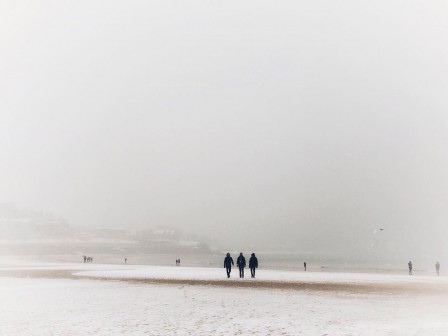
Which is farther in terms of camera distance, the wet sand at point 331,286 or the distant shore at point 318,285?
the distant shore at point 318,285

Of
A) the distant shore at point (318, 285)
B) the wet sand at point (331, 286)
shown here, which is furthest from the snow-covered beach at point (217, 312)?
the distant shore at point (318, 285)

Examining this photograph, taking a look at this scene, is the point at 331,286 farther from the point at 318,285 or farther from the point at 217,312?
the point at 217,312

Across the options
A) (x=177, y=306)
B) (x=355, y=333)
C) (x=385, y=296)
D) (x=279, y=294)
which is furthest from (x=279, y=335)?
(x=385, y=296)

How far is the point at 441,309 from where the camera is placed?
796 inches

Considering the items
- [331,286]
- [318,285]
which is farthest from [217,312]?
[318,285]

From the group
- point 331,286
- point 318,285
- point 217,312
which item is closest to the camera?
point 217,312

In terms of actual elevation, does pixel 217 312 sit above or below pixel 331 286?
above

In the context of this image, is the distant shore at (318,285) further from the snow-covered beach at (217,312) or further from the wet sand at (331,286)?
the snow-covered beach at (217,312)

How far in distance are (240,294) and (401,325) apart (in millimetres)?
11064

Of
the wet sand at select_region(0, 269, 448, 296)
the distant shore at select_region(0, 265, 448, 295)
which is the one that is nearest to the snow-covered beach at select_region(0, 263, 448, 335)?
the wet sand at select_region(0, 269, 448, 296)

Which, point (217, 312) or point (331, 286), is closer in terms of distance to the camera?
point (217, 312)

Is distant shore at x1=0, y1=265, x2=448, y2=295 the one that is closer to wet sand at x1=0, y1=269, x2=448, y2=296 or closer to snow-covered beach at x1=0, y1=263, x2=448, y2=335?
wet sand at x1=0, y1=269, x2=448, y2=296

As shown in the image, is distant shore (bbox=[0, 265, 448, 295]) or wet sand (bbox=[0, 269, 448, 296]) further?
distant shore (bbox=[0, 265, 448, 295])

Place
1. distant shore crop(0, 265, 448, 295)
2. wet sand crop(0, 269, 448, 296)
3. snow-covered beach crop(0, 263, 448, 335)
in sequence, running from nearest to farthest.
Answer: snow-covered beach crop(0, 263, 448, 335)
wet sand crop(0, 269, 448, 296)
distant shore crop(0, 265, 448, 295)
